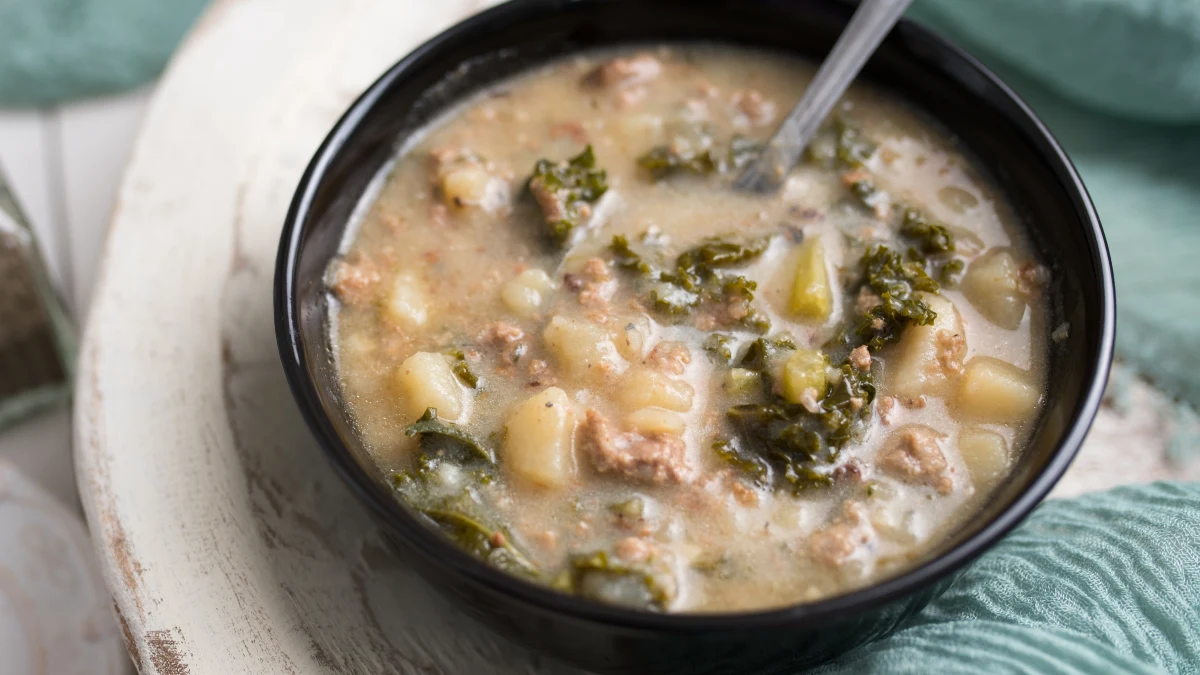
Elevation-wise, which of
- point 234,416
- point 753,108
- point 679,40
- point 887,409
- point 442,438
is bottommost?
point 234,416

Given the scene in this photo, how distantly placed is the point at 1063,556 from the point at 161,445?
8.74ft

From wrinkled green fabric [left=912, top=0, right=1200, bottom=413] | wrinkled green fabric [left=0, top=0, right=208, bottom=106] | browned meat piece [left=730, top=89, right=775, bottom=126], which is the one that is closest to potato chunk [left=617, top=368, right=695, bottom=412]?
browned meat piece [left=730, top=89, right=775, bottom=126]

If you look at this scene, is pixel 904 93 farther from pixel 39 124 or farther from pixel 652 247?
pixel 39 124

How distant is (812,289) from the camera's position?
128 inches

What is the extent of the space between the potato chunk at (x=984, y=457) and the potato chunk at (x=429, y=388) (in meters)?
1.37

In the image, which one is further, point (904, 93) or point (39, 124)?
point (39, 124)

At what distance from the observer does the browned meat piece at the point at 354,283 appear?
3375 mm

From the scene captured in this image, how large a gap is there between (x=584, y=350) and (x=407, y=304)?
22.2 inches

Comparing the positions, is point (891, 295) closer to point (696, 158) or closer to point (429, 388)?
point (696, 158)

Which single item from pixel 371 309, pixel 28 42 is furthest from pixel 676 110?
pixel 28 42

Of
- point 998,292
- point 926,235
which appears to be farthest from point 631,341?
point 998,292

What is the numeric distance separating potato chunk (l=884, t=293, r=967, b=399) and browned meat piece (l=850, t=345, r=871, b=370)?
9 cm

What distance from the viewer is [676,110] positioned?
387 centimetres

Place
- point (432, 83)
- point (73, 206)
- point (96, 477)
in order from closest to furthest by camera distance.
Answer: point (96, 477), point (432, 83), point (73, 206)
